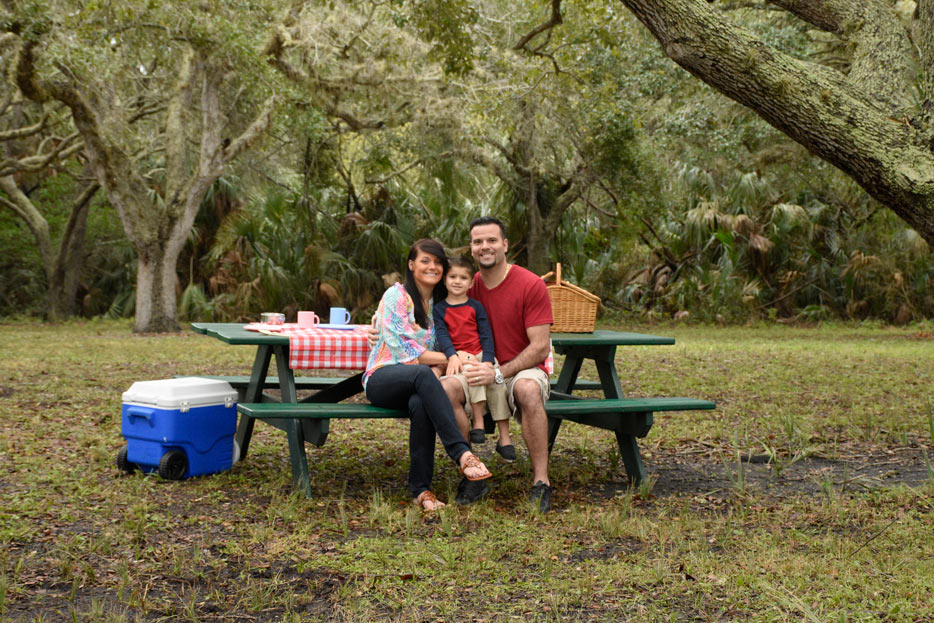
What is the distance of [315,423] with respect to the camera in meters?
4.80

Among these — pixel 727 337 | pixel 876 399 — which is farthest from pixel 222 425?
pixel 727 337

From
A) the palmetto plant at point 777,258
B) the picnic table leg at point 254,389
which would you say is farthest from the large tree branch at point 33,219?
the picnic table leg at point 254,389

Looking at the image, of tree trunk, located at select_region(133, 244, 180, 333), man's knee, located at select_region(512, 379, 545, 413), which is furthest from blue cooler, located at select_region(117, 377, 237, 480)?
tree trunk, located at select_region(133, 244, 180, 333)

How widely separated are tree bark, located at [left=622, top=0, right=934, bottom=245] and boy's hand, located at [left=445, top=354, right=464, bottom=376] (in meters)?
2.59

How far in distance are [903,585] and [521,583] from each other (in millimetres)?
1395

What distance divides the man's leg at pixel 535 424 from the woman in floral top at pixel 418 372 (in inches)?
13.9

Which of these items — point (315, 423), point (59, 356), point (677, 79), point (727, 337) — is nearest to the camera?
point (315, 423)

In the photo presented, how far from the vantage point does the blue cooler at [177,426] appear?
5051 millimetres

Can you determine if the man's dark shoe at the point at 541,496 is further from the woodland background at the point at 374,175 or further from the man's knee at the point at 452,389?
the woodland background at the point at 374,175

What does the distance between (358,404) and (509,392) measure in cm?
81

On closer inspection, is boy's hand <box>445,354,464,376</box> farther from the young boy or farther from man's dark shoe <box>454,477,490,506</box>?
man's dark shoe <box>454,477,490,506</box>

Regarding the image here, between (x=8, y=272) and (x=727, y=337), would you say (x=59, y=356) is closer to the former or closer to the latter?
(x=727, y=337)

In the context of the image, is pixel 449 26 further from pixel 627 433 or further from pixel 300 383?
pixel 627 433

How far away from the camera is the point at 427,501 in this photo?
4.57 m
